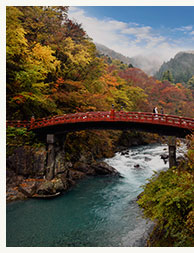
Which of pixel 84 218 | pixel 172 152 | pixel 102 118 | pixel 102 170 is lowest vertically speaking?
pixel 84 218

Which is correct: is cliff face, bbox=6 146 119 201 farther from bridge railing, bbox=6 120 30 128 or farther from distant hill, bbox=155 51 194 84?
distant hill, bbox=155 51 194 84

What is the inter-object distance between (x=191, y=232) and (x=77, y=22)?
2732 cm

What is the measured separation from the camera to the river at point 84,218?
9.93m

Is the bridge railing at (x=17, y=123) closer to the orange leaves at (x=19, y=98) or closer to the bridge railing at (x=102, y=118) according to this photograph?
the bridge railing at (x=102, y=118)

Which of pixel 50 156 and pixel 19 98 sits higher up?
pixel 19 98

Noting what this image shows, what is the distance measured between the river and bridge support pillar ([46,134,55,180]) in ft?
7.57

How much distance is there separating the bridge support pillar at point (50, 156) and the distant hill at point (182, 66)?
255ft

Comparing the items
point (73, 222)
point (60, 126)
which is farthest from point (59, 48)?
point (73, 222)

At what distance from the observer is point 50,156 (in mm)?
17156

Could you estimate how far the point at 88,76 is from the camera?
80.1 ft

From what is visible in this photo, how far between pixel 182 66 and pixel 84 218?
3843 inches

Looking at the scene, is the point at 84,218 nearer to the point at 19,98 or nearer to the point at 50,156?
the point at 50,156

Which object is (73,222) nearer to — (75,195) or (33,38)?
(75,195)

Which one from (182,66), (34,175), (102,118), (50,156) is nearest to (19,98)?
(50,156)
